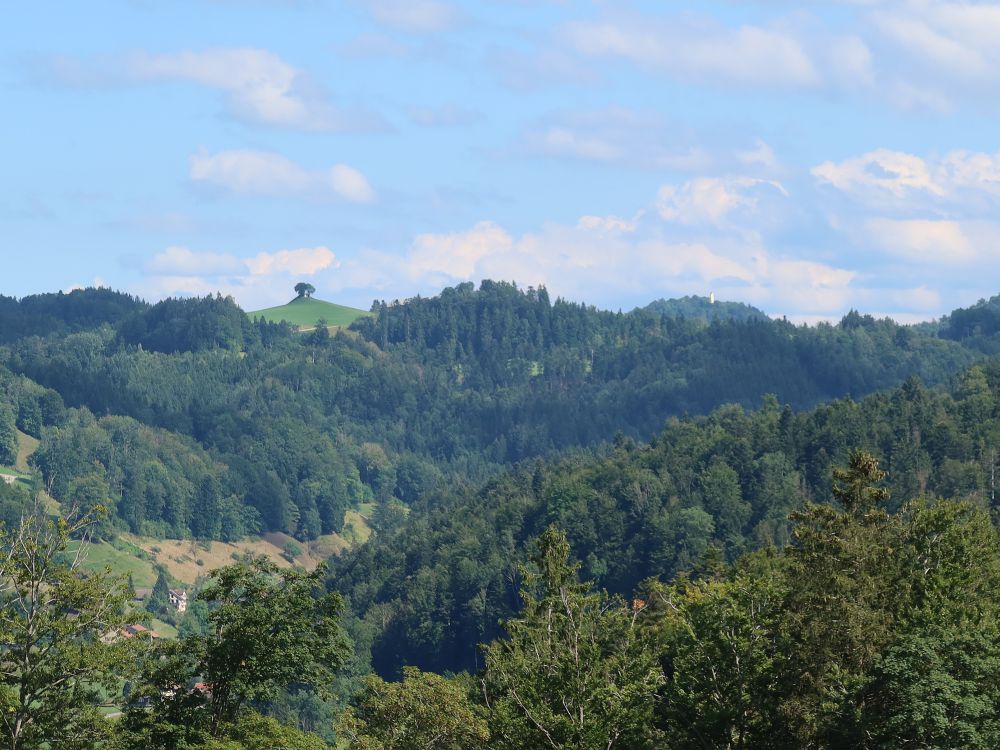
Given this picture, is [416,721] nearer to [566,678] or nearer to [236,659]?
[236,659]

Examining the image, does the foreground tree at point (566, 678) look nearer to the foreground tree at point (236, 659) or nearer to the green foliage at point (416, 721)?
the foreground tree at point (236, 659)

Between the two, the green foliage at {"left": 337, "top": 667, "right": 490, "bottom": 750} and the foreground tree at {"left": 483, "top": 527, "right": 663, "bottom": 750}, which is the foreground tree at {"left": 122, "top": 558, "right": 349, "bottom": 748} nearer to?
the green foliage at {"left": 337, "top": 667, "right": 490, "bottom": 750}

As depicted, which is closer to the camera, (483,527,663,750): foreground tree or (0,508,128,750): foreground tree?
(483,527,663,750): foreground tree

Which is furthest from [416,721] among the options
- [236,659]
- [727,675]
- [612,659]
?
[727,675]

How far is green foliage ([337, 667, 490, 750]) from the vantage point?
74.1 metres

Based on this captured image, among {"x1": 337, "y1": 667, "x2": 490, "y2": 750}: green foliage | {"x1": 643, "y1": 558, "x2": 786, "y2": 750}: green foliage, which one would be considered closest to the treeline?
{"x1": 643, "y1": 558, "x2": 786, "y2": 750}: green foliage

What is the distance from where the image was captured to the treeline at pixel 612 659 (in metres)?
58.6

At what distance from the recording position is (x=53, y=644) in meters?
60.2

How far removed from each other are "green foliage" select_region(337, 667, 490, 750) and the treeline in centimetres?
192

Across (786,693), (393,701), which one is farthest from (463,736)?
(786,693)

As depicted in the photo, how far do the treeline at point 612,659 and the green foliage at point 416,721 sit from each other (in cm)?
192

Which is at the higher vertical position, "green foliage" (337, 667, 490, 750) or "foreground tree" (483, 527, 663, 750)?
"foreground tree" (483, 527, 663, 750)

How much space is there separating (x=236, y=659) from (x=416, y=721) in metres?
11.9

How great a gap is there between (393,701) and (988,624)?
27887mm
